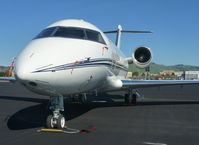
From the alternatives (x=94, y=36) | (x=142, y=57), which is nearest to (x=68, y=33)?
(x=94, y=36)

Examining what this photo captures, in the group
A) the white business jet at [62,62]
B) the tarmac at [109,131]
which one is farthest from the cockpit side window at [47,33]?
the tarmac at [109,131]

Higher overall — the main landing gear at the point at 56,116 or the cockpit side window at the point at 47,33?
the cockpit side window at the point at 47,33

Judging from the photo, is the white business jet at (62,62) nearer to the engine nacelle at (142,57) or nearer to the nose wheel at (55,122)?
the nose wheel at (55,122)

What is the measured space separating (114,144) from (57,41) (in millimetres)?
2924

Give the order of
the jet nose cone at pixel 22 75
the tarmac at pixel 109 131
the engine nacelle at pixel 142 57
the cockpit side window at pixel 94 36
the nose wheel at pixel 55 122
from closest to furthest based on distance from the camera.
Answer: the jet nose cone at pixel 22 75
the tarmac at pixel 109 131
the nose wheel at pixel 55 122
the cockpit side window at pixel 94 36
the engine nacelle at pixel 142 57

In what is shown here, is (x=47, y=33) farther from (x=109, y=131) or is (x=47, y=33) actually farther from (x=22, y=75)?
(x=109, y=131)

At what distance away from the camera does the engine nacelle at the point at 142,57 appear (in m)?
14.8

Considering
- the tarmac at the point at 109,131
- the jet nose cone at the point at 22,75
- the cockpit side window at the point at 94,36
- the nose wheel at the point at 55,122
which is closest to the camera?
the jet nose cone at the point at 22,75

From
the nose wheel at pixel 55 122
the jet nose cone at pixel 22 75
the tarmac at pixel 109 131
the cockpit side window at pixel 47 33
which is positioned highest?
the cockpit side window at pixel 47 33

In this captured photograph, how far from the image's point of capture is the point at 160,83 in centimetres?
1207

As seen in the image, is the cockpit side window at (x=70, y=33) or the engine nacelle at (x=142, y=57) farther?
the engine nacelle at (x=142, y=57)

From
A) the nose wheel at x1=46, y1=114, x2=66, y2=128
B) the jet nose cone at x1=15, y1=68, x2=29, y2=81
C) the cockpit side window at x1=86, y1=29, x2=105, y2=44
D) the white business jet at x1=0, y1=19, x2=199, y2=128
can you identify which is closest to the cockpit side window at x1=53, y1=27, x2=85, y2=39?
the white business jet at x1=0, y1=19, x2=199, y2=128

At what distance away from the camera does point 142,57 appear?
593 inches

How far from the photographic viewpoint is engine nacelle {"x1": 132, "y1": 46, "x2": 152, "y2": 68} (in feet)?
48.6
